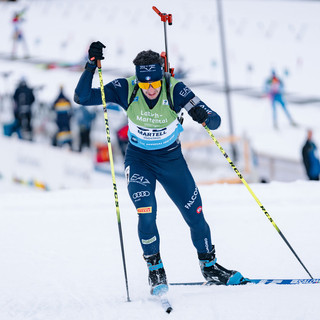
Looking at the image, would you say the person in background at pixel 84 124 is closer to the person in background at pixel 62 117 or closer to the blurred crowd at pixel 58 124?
the blurred crowd at pixel 58 124

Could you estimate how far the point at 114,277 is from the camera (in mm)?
4539

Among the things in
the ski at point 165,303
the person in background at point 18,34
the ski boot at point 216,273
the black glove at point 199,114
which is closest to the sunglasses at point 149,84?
the black glove at point 199,114

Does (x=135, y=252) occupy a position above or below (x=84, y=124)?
below

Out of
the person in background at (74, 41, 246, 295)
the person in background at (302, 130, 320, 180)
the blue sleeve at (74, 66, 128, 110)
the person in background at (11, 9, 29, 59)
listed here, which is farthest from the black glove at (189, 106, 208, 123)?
the person in background at (11, 9, 29, 59)

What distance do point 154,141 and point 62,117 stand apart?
8.74 m

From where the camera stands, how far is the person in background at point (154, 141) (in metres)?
3.92

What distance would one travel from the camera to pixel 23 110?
13031 mm

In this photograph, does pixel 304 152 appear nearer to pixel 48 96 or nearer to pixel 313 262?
pixel 313 262

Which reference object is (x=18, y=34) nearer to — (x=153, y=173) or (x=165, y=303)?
(x=153, y=173)

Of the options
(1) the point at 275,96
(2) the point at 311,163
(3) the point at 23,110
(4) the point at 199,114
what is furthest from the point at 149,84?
(1) the point at 275,96

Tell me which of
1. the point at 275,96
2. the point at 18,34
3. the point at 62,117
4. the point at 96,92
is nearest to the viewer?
the point at 96,92

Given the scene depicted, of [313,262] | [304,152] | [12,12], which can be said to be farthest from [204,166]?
[12,12]

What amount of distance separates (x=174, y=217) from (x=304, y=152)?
16.4ft

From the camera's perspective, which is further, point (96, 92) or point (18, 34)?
point (18, 34)
